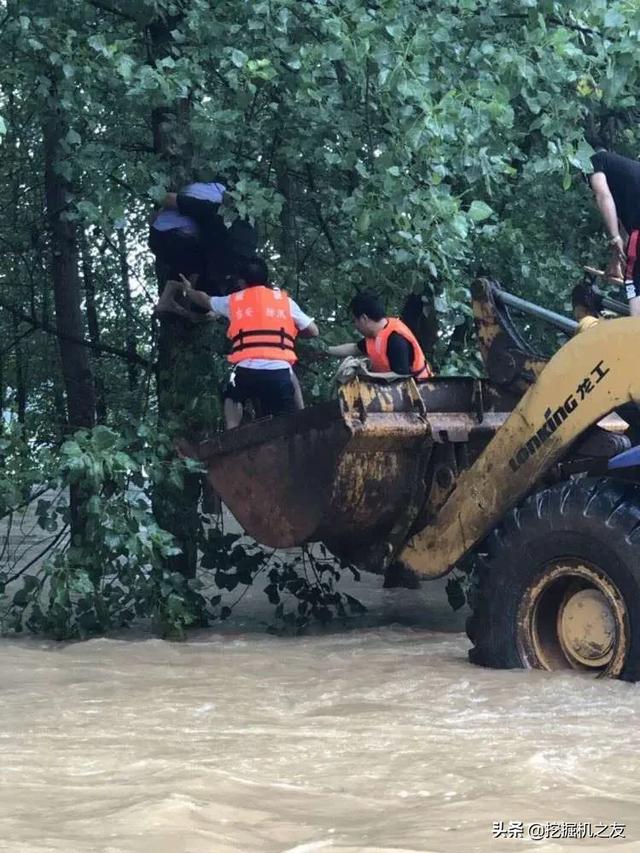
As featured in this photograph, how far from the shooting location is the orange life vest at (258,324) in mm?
8859

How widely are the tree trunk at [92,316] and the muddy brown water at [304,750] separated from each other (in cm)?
697

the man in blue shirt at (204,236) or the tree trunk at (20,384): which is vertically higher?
the tree trunk at (20,384)

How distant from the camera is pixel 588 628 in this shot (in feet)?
21.9

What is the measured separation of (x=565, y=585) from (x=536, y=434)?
81cm

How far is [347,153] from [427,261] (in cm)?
92

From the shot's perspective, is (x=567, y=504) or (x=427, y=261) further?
(x=427, y=261)

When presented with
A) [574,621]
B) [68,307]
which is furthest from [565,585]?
[68,307]

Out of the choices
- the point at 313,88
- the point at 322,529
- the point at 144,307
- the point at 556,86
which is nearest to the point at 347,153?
the point at 313,88

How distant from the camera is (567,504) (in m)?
6.74

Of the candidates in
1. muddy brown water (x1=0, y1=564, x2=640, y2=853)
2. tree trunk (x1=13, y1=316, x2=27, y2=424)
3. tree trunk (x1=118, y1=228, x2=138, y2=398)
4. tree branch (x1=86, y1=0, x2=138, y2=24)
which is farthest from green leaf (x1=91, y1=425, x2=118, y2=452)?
tree trunk (x1=13, y1=316, x2=27, y2=424)

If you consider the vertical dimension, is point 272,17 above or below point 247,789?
above

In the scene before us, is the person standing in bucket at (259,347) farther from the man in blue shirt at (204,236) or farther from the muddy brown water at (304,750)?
the muddy brown water at (304,750)

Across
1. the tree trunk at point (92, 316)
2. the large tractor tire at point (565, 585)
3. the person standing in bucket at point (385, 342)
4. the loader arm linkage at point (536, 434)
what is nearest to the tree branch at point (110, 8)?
the person standing in bucket at point (385, 342)

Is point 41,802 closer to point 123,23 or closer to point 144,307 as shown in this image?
point 123,23
